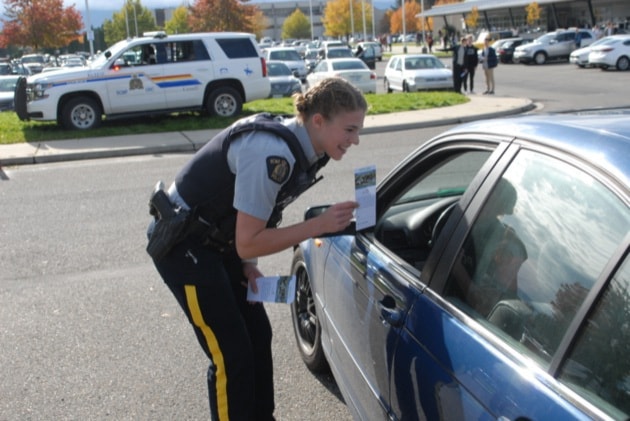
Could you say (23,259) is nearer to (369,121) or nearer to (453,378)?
(453,378)

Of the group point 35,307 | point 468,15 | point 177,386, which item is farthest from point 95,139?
point 468,15

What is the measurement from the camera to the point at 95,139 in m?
14.3

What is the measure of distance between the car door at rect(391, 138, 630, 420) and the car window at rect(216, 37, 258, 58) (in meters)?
14.4

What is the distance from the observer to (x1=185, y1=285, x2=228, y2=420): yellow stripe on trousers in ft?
9.40

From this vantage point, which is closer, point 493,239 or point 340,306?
point 493,239

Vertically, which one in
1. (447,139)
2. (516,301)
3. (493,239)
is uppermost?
(447,139)

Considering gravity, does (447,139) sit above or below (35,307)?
above

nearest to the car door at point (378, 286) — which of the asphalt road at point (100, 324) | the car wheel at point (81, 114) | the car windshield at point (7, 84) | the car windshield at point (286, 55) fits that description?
the asphalt road at point (100, 324)

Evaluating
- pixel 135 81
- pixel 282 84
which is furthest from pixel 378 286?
pixel 282 84

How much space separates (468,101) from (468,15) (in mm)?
62312

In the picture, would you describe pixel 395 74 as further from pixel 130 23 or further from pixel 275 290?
pixel 130 23

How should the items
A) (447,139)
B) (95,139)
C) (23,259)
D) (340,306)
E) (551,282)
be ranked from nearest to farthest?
(551,282) < (447,139) < (340,306) < (23,259) < (95,139)

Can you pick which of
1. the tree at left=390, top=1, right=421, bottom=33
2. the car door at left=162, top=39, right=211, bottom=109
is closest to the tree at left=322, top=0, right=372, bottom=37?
the tree at left=390, top=1, right=421, bottom=33

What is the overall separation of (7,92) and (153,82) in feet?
29.8
